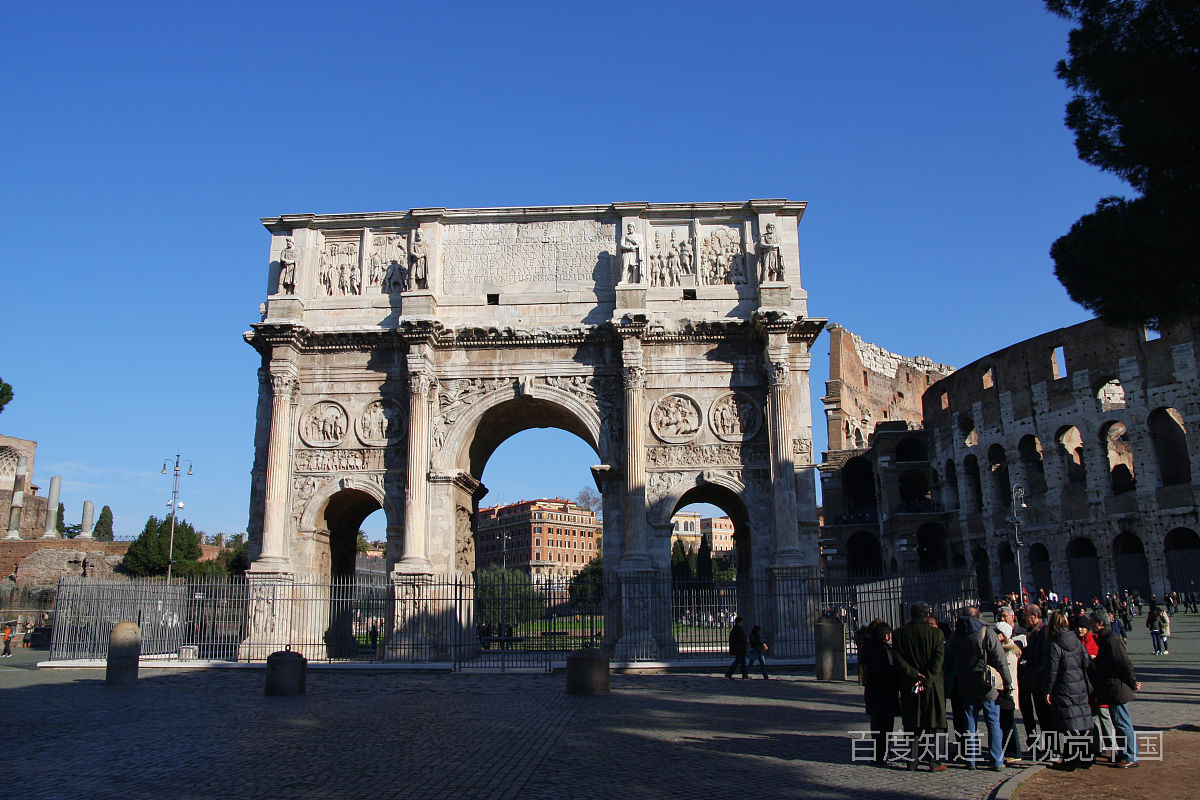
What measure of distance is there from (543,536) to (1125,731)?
70.1m

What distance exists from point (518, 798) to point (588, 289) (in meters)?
16.2

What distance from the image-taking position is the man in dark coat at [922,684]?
7.20m

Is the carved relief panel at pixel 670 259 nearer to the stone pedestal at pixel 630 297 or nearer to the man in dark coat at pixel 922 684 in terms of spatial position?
the stone pedestal at pixel 630 297

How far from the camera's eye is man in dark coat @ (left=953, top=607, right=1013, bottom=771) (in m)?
7.20

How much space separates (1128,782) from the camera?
21.5 feet

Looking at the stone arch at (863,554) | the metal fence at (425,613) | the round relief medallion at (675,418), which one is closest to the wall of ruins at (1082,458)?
the stone arch at (863,554)

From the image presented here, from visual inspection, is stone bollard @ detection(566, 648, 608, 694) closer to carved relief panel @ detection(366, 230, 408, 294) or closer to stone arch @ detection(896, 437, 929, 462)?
carved relief panel @ detection(366, 230, 408, 294)

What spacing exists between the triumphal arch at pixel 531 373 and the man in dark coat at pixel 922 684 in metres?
11.7

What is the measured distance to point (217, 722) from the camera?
9.97 m

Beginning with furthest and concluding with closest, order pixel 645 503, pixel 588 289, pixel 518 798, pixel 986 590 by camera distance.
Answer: pixel 986 590
pixel 588 289
pixel 645 503
pixel 518 798

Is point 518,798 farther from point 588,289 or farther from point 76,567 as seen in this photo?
point 76,567

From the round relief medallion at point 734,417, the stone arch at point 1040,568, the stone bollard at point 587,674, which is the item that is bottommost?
the stone bollard at point 587,674

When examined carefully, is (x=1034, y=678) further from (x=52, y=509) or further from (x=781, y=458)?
(x=52, y=509)

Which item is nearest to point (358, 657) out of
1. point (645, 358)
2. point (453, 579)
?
point (453, 579)
